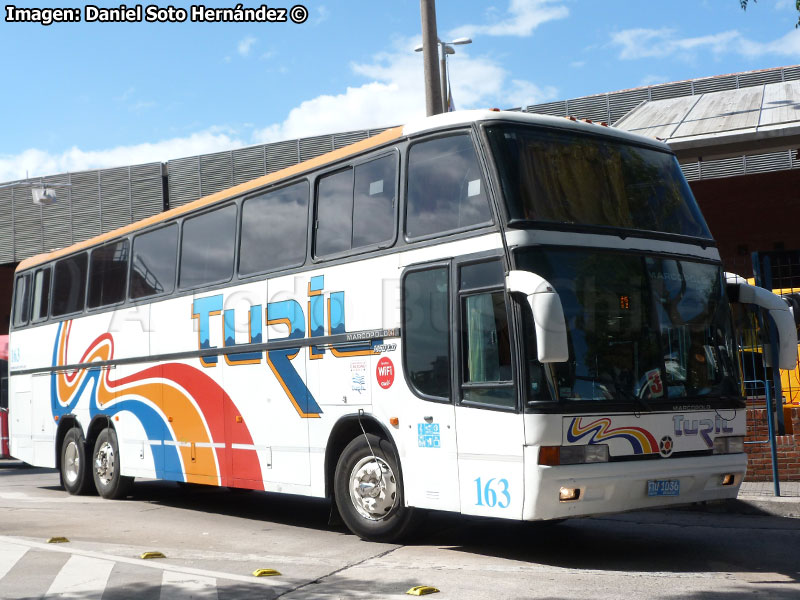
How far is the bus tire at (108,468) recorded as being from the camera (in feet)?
48.0

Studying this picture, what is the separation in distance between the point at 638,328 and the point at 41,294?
12070mm

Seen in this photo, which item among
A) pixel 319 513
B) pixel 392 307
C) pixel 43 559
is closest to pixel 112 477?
pixel 319 513

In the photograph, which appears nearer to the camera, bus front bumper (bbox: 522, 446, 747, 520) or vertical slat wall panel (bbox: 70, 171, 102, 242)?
bus front bumper (bbox: 522, 446, 747, 520)

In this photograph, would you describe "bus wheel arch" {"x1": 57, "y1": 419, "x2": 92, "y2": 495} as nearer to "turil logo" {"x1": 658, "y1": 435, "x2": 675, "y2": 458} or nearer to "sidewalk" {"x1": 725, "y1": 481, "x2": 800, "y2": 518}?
"sidewalk" {"x1": 725, "y1": 481, "x2": 800, "y2": 518}

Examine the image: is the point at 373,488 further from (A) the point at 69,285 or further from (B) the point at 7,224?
(B) the point at 7,224

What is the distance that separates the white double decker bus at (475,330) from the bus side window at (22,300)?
685 centimetres

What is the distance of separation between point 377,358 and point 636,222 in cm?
268

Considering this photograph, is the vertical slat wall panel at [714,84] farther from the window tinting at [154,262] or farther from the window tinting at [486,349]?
the window tinting at [486,349]

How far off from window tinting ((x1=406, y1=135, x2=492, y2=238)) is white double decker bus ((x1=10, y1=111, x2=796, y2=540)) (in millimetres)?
21

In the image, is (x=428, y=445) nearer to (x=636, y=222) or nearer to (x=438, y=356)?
(x=438, y=356)

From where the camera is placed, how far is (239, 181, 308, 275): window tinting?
1074 cm

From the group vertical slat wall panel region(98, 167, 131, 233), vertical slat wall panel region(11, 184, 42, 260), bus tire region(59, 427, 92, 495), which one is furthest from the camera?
vertical slat wall panel region(11, 184, 42, 260)

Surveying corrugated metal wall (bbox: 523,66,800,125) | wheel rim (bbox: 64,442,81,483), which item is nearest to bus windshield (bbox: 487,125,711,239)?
wheel rim (bbox: 64,442,81,483)

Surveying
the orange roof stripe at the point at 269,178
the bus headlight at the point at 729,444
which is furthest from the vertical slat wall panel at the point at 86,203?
the bus headlight at the point at 729,444
